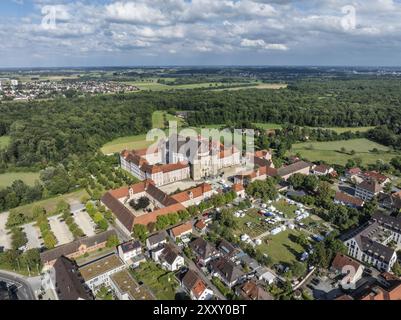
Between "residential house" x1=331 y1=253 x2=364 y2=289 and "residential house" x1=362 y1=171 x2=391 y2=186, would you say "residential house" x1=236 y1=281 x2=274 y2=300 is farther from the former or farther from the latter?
"residential house" x1=362 y1=171 x2=391 y2=186

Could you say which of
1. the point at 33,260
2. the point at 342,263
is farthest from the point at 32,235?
the point at 342,263

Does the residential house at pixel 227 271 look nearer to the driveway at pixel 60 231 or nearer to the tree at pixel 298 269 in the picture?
the tree at pixel 298 269

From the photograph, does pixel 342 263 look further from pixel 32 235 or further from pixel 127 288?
pixel 32 235

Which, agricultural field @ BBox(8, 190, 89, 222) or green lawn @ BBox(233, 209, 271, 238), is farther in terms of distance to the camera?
agricultural field @ BBox(8, 190, 89, 222)

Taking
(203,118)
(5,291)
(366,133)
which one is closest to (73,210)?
(5,291)

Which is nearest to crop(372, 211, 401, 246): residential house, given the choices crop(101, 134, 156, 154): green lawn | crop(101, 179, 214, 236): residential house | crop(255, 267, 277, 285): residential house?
crop(255, 267, 277, 285): residential house
